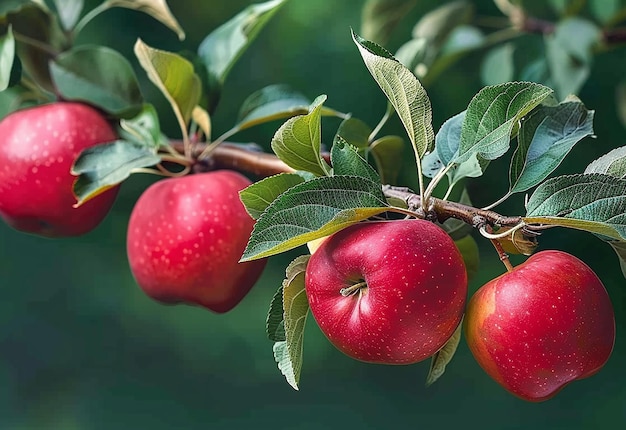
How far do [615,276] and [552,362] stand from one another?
82 centimetres

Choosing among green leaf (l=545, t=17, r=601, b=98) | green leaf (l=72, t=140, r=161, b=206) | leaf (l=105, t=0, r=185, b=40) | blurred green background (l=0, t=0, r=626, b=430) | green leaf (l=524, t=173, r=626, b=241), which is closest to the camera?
green leaf (l=524, t=173, r=626, b=241)

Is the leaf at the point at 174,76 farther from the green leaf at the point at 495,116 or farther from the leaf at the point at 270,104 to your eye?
the green leaf at the point at 495,116

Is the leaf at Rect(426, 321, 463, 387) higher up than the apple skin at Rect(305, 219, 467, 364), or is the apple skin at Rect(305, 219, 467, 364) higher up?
the apple skin at Rect(305, 219, 467, 364)

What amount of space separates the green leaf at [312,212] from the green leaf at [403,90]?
0.12ft

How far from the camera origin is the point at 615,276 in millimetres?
1101

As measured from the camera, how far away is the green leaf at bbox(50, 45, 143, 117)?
58 centimetres

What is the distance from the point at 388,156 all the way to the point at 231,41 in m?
0.15

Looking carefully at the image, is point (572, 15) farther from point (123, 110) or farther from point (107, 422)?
point (107, 422)

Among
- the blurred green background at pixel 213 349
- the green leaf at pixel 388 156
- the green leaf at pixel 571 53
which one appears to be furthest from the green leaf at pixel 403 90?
the blurred green background at pixel 213 349

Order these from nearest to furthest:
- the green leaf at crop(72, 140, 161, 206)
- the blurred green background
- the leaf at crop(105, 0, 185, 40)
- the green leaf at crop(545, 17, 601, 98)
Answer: the green leaf at crop(72, 140, 161, 206), the leaf at crop(105, 0, 185, 40), the green leaf at crop(545, 17, 601, 98), the blurred green background

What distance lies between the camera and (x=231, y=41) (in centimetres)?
58

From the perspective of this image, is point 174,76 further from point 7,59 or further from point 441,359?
point 441,359

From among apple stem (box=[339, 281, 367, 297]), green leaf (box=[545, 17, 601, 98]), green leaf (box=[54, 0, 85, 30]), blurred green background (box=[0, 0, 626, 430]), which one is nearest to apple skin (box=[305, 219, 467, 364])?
apple stem (box=[339, 281, 367, 297])

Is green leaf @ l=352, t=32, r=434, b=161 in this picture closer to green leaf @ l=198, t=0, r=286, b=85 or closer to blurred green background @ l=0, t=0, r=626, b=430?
green leaf @ l=198, t=0, r=286, b=85
